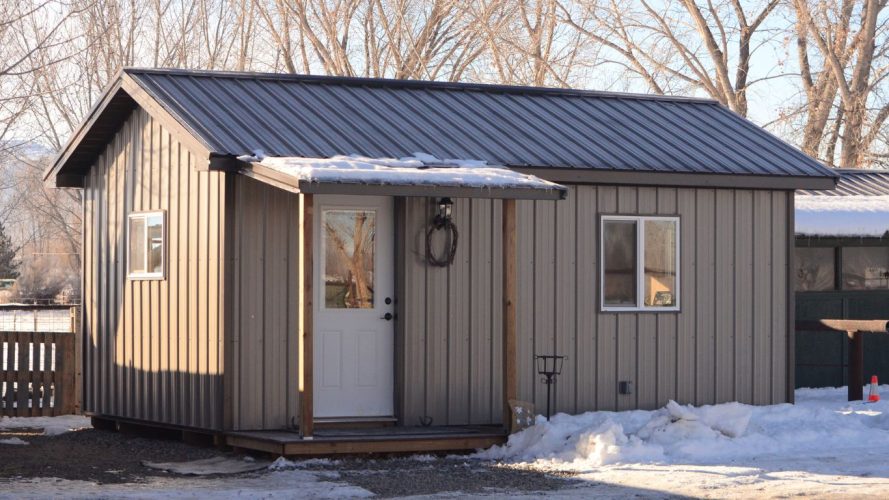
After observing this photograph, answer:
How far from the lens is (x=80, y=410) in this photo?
15164 mm

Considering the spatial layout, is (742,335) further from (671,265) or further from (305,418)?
(305,418)

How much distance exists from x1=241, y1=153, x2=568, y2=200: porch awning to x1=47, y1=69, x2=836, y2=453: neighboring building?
27 millimetres

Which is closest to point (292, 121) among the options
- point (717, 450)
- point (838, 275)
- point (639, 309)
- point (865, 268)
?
point (639, 309)

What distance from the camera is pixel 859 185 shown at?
20.0 m

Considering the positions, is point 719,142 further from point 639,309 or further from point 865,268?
point 865,268

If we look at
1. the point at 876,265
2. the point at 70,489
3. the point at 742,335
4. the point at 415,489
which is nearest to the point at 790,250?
the point at 742,335

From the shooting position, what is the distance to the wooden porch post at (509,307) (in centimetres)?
1212

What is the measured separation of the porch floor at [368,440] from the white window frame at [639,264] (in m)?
2.08

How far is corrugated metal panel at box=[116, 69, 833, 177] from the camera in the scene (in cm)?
1270

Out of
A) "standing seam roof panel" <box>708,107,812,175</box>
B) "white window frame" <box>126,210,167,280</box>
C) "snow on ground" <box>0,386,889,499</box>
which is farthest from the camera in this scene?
"standing seam roof panel" <box>708,107,812,175</box>

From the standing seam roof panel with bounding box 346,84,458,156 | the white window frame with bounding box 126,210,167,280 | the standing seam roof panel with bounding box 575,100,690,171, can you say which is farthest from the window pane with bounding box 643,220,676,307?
the white window frame with bounding box 126,210,167,280

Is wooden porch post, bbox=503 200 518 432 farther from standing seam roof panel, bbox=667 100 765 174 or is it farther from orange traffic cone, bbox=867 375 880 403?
orange traffic cone, bbox=867 375 880 403

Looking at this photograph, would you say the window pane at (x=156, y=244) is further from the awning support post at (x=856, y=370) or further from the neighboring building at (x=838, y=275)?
the neighboring building at (x=838, y=275)

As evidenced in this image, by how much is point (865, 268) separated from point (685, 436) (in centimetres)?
734
